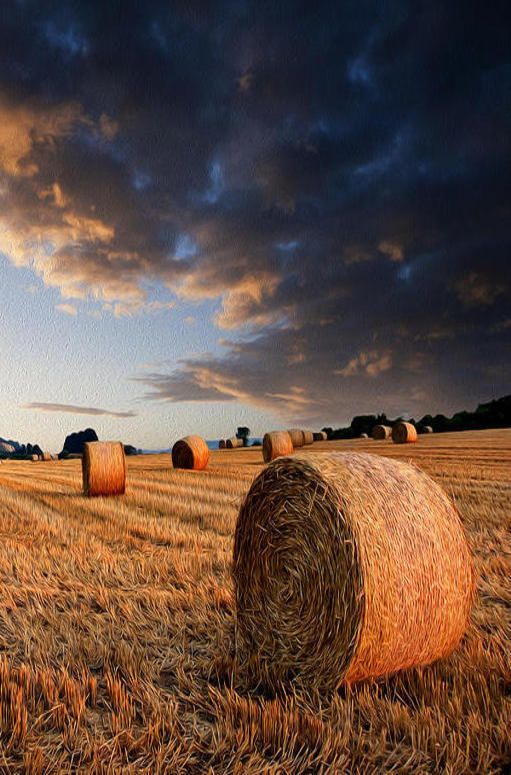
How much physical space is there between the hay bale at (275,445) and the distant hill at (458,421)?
81.1 feet

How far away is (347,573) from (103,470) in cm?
1105

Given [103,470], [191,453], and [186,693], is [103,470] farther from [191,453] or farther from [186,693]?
[186,693]

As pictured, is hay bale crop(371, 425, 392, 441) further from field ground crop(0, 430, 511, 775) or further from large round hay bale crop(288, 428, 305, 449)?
field ground crop(0, 430, 511, 775)

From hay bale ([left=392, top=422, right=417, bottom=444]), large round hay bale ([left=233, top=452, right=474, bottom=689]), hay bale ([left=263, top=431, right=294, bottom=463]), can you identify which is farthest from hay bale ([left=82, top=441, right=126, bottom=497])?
hay bale ([left=392, top=422, right=417, bottom=444])

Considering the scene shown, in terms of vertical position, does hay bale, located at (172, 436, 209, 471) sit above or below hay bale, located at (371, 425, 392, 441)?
below

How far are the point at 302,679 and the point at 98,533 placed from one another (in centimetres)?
566

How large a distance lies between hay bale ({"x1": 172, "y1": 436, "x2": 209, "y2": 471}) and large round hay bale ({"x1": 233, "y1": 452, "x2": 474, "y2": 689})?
1677cm

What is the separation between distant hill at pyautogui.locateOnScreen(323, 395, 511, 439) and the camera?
158ft

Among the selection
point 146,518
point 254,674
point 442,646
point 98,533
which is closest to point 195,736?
point 254,674

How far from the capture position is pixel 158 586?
5613 mm

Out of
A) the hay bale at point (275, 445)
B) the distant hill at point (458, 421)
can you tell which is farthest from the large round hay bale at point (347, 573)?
the distant hill at point (458, 421)

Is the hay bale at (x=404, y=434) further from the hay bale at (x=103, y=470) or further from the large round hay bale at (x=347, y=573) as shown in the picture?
the large round hay bale at (x=347, y=573)

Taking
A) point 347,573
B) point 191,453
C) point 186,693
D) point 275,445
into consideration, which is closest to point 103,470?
point 191,453

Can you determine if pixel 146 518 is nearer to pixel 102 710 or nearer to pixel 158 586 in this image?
pixel 158 586
